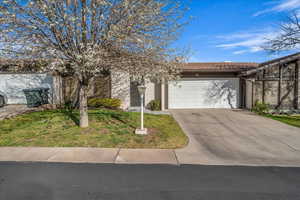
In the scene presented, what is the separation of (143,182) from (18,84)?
12517 millimetres

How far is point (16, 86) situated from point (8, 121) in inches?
212

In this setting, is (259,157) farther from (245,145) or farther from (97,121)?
(97,121)

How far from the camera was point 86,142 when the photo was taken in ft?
16.4

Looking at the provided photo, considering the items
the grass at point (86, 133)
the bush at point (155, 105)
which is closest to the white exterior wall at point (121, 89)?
the bush at point (155, 105)

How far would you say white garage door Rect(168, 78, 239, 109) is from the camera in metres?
11.7

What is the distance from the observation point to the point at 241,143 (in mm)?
5227

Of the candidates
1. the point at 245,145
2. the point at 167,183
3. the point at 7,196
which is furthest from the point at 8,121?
the point at 245,145

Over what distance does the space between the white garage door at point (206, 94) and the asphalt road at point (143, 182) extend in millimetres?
8206

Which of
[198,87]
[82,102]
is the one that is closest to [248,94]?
[198,87]

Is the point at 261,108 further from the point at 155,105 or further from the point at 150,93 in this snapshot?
the point at 150,93

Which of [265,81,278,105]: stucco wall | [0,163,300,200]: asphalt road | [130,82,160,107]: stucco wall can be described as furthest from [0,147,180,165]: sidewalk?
[265,81,278,105]: stucco wall

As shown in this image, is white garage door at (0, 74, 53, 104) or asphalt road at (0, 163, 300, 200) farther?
white garage door at (0, 74, 53, 104)

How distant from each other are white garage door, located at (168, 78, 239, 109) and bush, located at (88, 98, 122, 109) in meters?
3.86

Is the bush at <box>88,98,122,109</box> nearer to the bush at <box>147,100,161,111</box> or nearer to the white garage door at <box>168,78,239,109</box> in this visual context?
the bush at <box>147,100,161,111</box>
